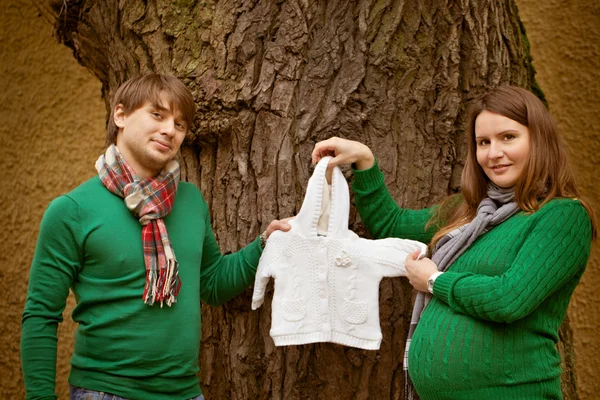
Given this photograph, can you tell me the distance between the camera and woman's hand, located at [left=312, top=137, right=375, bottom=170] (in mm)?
2680

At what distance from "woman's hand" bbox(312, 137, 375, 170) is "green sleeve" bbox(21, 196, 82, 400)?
2.97 feet

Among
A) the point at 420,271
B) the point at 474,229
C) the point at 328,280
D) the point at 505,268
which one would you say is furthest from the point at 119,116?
the point at 505,268

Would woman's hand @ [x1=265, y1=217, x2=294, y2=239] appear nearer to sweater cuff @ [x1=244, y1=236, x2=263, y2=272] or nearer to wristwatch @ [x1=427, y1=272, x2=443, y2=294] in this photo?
sweater cuff @ [x1=244, y1=236, x2=263, y2=272]

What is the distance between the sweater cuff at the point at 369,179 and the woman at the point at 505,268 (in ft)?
1.07

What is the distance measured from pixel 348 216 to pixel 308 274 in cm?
29

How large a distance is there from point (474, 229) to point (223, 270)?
95 cm

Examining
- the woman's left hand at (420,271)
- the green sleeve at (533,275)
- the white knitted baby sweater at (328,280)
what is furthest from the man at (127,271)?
the green sleeve at (533,275)

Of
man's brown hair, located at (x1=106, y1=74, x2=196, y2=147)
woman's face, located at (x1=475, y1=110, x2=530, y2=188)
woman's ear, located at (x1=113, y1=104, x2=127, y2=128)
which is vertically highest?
man's brown hair, located at (x1=106, y1=74, x2=196, y2=147)

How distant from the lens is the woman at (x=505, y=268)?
2180 mm

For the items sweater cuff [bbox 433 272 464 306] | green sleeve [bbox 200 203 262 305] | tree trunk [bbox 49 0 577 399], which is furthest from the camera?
tree trunk [bbox 49 0 577 399]

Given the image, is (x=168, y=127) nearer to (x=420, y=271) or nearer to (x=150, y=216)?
(x=150, y=216)

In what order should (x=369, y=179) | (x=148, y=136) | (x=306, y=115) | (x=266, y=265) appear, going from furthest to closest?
(x=306, y=115), (x=369, y=179), (x=266, y=265), (x=148, y=136)

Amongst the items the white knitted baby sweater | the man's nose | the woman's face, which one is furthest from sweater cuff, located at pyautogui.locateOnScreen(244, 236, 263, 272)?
the woman's face

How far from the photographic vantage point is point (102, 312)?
2.35 meters
